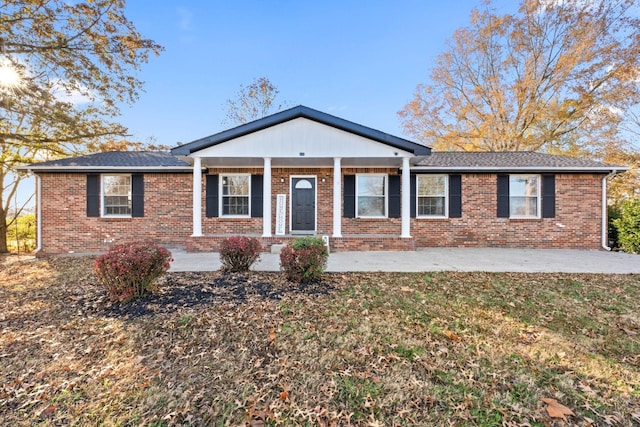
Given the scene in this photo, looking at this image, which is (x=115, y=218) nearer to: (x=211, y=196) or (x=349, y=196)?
(x=211, y=196)

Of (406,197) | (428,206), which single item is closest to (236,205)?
(406,197)

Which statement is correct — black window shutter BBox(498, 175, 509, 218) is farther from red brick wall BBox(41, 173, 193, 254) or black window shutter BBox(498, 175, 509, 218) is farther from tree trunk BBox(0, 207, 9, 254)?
tree trunk BBox(0, 207, 9, 254)

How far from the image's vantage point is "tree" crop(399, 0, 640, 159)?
582 inches

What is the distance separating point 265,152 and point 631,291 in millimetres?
9010

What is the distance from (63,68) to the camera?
9.42m

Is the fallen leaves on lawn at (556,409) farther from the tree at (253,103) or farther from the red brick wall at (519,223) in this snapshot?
the tree at (253,103)

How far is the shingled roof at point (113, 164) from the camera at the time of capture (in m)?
9.63

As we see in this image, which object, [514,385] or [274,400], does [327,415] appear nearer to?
[274,400]

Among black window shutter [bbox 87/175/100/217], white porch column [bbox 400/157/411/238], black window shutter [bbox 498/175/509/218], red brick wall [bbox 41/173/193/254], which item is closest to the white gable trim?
white porch column [bbox 400/157/411/238]

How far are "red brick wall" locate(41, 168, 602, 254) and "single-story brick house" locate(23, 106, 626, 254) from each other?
0.12ft

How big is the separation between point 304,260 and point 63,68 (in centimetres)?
1086

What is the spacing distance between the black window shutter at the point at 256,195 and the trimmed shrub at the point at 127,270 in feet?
19.8

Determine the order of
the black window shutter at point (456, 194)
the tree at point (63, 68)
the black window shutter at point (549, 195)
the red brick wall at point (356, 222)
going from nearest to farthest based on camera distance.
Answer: the tree at point (63, 68), the red brick wall at point (356, 222), the black window shutter at point (549, 195), the black window shutter at point (456, 194)

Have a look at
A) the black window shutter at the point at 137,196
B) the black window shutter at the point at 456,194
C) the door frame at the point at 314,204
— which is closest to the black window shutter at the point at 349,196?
the door frame at the point at 314,204
